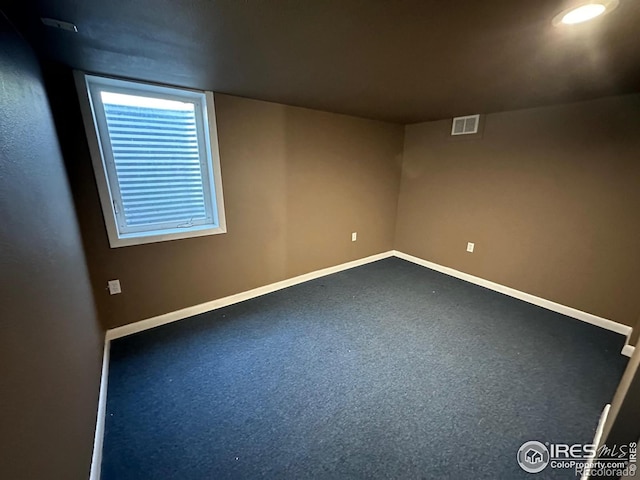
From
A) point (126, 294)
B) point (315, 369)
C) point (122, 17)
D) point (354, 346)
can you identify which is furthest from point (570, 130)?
point (126, 294)

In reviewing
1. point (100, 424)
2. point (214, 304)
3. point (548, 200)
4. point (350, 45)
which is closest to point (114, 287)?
point (214, 304)

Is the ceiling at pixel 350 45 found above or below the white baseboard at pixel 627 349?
above

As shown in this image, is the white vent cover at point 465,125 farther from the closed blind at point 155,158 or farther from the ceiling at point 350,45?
the closed blind at point 155,158

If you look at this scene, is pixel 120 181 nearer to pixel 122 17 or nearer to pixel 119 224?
pixel 119 224

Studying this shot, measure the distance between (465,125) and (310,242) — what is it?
2355 mm

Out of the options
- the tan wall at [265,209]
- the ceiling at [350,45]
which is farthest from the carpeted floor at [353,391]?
the ceiling at [350,45]

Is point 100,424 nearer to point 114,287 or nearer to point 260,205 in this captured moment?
point 114,287

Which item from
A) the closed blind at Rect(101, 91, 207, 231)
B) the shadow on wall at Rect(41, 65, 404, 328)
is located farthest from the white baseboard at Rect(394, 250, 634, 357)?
the closed blind at Rect(101, 91, 207, 231)

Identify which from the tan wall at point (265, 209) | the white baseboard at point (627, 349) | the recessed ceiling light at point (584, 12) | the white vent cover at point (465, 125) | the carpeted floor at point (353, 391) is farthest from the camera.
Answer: the white vent cover at point (465, 125)

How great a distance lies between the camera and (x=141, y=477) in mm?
1268

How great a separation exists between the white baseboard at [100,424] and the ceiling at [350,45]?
1.96 m

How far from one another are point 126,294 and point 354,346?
6.52ft

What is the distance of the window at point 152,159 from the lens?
2012 millimetres

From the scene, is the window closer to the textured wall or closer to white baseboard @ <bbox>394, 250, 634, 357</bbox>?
the textured wall
